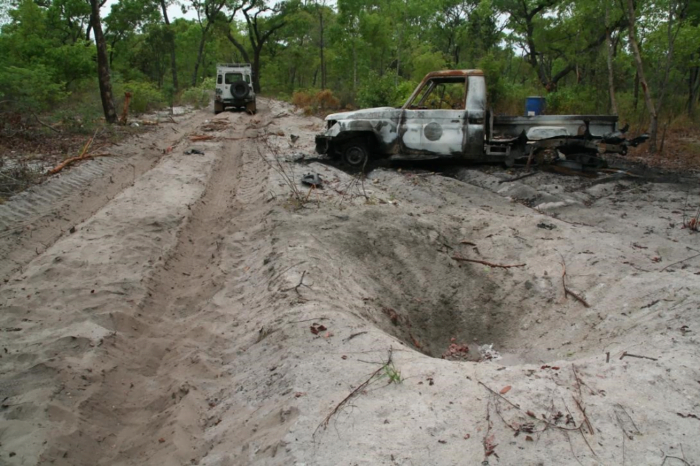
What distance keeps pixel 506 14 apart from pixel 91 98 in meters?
19.7

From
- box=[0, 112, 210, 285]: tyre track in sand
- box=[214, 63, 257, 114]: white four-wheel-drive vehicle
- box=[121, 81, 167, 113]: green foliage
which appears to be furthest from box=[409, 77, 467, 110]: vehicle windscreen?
box=[214, 63, 257, 114]: white four-wheel-drive vehicle

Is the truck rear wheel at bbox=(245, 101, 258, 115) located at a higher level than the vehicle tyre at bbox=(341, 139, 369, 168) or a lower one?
higher

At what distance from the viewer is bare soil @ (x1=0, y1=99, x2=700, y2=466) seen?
2912 mm

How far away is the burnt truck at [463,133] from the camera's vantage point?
392 inches

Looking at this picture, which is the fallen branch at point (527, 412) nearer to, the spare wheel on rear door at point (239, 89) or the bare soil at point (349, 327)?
the bare soil at point (349, 327)

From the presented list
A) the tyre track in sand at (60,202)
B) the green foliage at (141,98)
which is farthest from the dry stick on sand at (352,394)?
the green foliage at (141,98)

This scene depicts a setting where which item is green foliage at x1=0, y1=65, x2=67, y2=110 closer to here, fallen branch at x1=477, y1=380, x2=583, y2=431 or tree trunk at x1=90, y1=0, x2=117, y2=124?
tree trunk at x1=90, y1=0, x2=117, y2=124

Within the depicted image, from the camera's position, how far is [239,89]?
24078mm

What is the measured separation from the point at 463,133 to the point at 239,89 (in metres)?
16.4

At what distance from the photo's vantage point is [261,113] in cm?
2539

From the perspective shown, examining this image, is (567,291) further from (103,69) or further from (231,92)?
(231,92)

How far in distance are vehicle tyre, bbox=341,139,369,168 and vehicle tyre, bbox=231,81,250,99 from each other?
1484 cm

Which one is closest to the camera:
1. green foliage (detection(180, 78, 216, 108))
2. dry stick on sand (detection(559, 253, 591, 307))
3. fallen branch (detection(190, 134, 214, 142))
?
dry stick on sand (detection(559, 253, 591, 307))

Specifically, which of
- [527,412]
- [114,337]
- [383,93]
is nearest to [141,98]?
[383,93]
